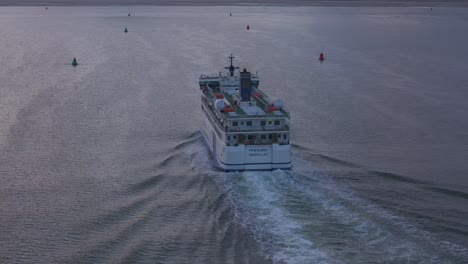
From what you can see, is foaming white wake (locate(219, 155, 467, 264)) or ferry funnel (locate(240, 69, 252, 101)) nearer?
foaming white wake (locate(219, 155, 467, 264))

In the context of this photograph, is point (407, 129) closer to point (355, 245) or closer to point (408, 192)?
point (408, 192)

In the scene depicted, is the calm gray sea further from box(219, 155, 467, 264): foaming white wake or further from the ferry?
the ferry

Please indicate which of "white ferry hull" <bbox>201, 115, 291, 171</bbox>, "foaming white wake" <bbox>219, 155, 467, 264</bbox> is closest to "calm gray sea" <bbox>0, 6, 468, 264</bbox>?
"foaming white wake" <bbox>219, 155, 467, 264</bbox>

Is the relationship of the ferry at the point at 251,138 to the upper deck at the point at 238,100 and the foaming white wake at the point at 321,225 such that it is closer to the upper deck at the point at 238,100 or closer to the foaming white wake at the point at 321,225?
the upper deck at the point at 238,100

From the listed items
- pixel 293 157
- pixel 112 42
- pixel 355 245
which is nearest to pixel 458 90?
pixel 293 157

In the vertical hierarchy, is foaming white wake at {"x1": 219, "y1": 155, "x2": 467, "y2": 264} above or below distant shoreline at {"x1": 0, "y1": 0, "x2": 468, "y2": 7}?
below

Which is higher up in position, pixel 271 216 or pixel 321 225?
pixel 271 216

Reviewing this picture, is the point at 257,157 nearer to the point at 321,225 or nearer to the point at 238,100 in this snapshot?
the point at 238,100

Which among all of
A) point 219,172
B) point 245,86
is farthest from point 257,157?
point 245,86
